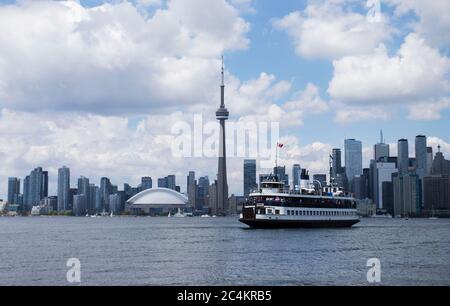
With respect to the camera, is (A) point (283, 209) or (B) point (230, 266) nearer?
(B) point (230, 266)

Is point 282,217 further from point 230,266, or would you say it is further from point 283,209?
point 230,266

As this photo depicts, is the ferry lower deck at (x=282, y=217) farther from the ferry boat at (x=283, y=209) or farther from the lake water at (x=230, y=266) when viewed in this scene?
the lake water at (x=230, y=266)

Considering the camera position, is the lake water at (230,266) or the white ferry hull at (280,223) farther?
the white ferry hull at (280,223)

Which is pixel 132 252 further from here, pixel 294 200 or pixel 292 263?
pixel 294 200

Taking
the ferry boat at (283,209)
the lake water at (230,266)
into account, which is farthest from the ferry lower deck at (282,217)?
the lake water at (230,266)

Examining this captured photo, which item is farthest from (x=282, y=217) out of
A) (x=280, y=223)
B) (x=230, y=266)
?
(x=230, y=266)

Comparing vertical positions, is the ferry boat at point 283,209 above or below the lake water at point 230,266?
above

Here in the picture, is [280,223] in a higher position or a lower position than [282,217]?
lower

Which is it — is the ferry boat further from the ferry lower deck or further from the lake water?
the lake water
